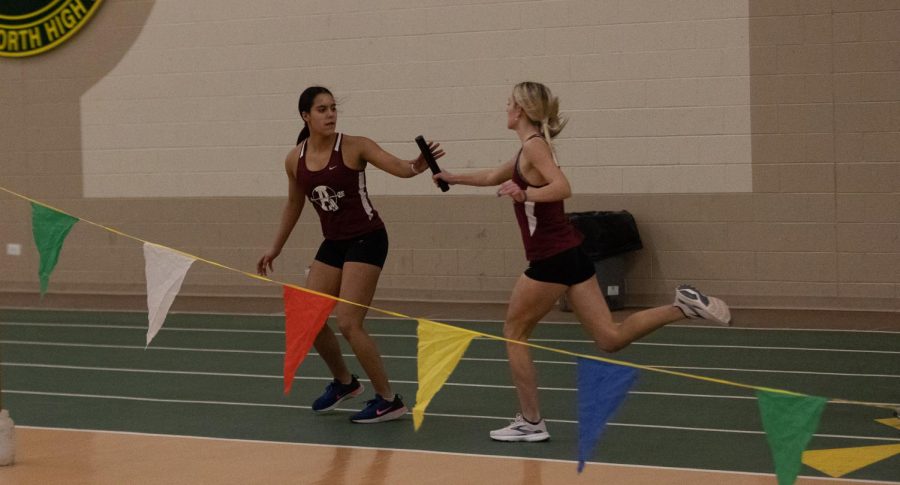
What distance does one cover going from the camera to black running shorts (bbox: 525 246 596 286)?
6590 mm

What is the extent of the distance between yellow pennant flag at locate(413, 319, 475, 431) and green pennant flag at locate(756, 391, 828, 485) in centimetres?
136

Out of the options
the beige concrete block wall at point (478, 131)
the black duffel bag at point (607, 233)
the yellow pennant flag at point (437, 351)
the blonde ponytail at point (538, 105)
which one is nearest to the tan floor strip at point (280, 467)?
the yellow pennant flag at point (437, 351)

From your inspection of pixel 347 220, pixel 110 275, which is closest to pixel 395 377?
pixel 347 220

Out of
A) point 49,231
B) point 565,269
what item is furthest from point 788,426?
point 49,231

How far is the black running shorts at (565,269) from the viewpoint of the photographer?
6.59m

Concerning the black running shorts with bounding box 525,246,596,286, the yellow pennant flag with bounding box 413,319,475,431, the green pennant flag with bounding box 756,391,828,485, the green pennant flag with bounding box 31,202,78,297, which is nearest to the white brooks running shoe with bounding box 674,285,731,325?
the black running shorts with bounding box 525,246,596,286

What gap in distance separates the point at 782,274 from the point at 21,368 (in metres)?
6.50

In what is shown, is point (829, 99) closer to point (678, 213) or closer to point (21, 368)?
point (678, 213)

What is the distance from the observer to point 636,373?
16.7 feet

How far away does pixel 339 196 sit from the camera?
737 cm

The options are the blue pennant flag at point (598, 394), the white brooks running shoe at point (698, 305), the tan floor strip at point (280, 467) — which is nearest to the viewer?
the blue pennant flag at point (598, 394)

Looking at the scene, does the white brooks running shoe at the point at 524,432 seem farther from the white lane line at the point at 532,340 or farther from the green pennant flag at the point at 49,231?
the white lane line at the point at 532,340

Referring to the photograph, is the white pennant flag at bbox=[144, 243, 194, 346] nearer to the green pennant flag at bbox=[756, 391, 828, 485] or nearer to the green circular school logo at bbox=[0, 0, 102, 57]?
the green pennant flag at bbox=[756, 391, 828, 485]

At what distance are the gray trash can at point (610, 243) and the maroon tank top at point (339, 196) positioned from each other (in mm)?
4654
